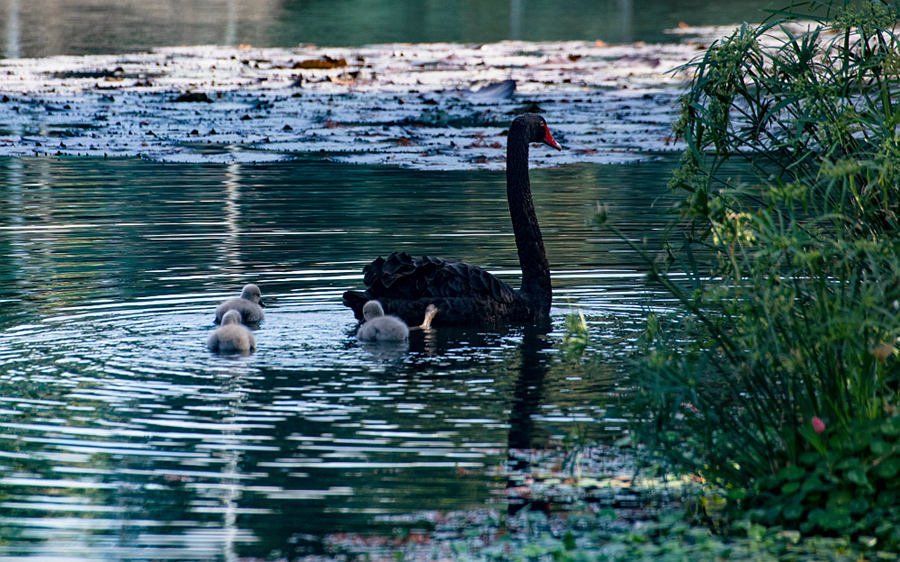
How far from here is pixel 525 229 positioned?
9805 mm

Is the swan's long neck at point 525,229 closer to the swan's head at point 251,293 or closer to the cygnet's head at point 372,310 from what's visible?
the cygnet's head at point 372,310

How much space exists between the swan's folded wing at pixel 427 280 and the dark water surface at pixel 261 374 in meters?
0.26

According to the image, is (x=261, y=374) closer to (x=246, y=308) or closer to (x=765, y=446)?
(x=246, y=308)

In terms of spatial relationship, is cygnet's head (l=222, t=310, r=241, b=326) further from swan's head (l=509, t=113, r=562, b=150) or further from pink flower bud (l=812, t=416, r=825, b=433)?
pink flower bud (l=812, t=416, r=825, b=433)

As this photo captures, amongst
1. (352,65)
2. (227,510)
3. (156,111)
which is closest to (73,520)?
(227,510)

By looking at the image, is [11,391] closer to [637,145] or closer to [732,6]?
[637,145]

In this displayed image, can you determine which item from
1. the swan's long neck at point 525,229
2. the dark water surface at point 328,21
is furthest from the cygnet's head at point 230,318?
the dark water surface at point 328,21

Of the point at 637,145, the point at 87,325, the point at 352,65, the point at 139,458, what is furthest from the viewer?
the point at 352,65

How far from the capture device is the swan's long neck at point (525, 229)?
31.1 ft

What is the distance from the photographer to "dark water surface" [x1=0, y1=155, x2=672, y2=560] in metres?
5.60

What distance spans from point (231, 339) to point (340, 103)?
42.9ft

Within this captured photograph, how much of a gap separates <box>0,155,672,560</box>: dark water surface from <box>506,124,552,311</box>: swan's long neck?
0.22m

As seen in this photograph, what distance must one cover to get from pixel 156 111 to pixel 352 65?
21.5ft

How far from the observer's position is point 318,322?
358 inches
